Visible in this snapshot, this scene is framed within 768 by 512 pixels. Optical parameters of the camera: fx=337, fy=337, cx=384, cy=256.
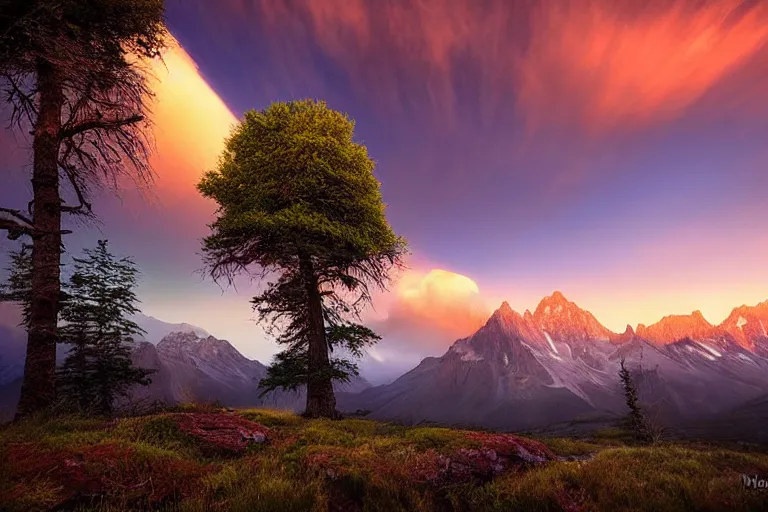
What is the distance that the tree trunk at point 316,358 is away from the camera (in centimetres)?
1372

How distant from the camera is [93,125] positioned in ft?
29.6

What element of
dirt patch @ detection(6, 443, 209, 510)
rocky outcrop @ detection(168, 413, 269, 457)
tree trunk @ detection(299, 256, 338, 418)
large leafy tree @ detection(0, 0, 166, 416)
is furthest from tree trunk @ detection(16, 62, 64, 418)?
tree trunk @ detection(299, 256, 338, 418)

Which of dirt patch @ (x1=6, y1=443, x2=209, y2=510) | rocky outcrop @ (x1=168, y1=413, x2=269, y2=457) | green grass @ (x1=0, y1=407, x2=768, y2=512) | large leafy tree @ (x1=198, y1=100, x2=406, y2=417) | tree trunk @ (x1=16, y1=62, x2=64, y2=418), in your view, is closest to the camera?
dirt patch @ (x1=6, y1=443, x2=209, y2=510)

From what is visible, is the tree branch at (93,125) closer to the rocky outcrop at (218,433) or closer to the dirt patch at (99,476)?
the rocky outcrop at (218,433)

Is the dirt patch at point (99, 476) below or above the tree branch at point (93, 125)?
below

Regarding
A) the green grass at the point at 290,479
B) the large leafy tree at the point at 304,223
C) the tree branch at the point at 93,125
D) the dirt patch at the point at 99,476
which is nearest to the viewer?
the dirt patch at the point at 99,476

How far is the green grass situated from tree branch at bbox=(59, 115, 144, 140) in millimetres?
7023

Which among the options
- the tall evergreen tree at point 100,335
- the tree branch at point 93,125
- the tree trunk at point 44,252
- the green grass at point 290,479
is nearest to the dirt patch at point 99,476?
the green grass at point 290,479

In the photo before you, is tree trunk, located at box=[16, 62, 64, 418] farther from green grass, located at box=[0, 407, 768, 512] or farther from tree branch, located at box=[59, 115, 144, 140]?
green grass, located at box=[0, 407, 768, 512]

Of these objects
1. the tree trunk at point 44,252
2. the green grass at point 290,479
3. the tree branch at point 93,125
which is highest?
the tree branch at point 93,125

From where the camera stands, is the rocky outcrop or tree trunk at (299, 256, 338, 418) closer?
the rocky outcrop

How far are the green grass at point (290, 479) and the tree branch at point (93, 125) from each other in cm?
702

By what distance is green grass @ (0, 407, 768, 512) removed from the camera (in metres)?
4.26

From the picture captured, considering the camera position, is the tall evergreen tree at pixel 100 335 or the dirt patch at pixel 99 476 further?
the tall evergreen tree at pixel 100 335
